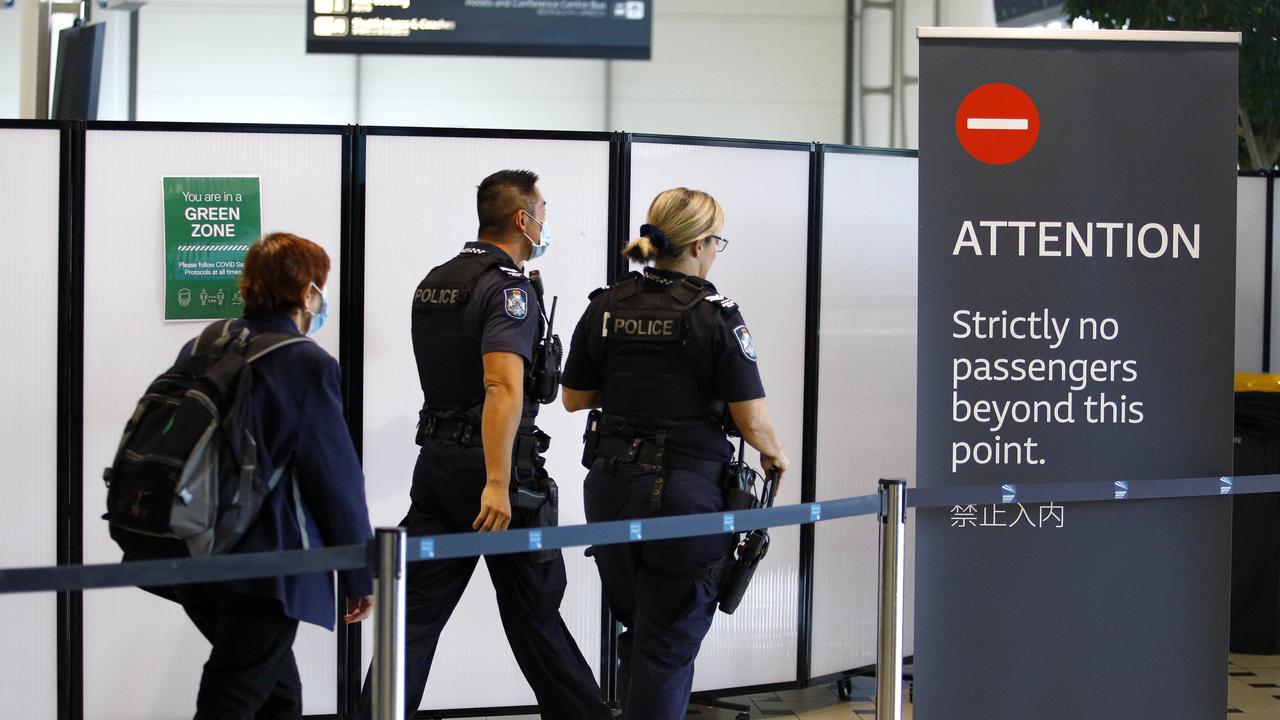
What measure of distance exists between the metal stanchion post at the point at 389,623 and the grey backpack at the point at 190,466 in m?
0.24

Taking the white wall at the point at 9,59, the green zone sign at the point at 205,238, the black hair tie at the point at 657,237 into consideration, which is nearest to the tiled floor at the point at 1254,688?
the black hair tie at the point at 657,237

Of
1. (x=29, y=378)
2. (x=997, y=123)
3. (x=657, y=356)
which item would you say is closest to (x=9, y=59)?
(x=29, y=378)

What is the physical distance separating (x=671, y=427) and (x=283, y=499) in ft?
2.75

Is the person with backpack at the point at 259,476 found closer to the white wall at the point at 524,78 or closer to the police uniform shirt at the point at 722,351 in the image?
the police uniform shirt at the point at 722,351

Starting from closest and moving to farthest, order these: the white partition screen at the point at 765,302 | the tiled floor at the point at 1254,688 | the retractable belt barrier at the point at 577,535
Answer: the retractable belt barrier at the point at 577,535, the white partition screen at the point at 765,302, the tiled floor at the point at 1254,688

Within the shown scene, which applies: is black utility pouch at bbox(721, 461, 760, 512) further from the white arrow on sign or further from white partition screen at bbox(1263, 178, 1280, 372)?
white partition screen at bbox(1263, 178, 1280, 372)

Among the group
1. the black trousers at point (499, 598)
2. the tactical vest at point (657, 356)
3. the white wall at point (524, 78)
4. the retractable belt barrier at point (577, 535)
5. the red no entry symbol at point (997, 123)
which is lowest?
the black trousers at point (499, 598)

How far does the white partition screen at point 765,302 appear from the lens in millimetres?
3770

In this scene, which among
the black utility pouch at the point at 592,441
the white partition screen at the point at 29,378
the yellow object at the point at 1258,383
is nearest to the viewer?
the black utility pouch at the point at 592,441

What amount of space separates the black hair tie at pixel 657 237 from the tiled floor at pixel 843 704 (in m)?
1.62

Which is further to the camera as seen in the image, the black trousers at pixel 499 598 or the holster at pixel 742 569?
the black trousers at pixel 499 598

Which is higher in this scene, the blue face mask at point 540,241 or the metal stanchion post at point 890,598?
the blue face mask at point 540,241

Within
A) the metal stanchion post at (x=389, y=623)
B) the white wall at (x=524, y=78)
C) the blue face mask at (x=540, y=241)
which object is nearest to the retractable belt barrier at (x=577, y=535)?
the metal stanchion post at (x=389, y=623)

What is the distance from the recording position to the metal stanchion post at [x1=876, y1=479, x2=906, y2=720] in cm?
282
